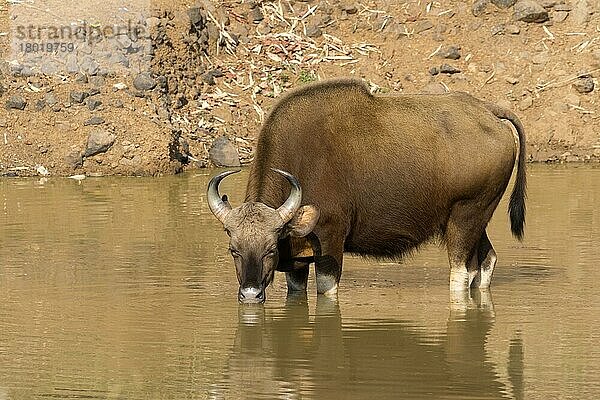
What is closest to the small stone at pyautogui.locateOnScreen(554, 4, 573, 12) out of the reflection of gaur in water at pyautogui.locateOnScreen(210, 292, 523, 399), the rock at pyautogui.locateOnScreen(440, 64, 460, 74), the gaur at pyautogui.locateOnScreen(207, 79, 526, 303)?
the rock at pyautogui.locateOnScreen(440, 64, 460, 74)

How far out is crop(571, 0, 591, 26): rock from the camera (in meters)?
25.3

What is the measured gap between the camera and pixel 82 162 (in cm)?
2114

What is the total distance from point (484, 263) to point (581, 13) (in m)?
13.4

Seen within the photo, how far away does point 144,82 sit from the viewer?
22.5m

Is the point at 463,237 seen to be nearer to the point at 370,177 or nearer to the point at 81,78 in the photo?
the point at 370,177

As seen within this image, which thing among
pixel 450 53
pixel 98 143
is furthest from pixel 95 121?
pixel 450 53

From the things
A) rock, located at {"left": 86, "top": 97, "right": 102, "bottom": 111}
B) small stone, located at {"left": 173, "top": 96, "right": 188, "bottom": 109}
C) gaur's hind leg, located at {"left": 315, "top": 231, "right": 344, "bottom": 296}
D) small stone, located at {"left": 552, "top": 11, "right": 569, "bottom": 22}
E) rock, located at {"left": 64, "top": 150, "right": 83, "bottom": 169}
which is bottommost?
rock, located at {"left": 64, "top": 150, "right": 83, "bottom": 169}

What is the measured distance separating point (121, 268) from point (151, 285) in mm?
1003

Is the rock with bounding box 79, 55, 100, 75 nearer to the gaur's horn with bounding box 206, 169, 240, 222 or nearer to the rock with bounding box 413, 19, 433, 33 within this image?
the rock with bounding box 413, 19, 433, 33

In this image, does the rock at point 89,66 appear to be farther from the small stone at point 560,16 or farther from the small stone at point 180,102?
the small stone at point 560,16

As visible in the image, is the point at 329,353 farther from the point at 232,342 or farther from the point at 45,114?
the point at 45,114

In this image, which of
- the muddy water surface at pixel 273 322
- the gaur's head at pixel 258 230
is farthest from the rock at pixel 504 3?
the gaur's head at pixel 258 230

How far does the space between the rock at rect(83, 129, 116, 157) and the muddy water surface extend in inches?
160

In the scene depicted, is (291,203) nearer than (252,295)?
No
